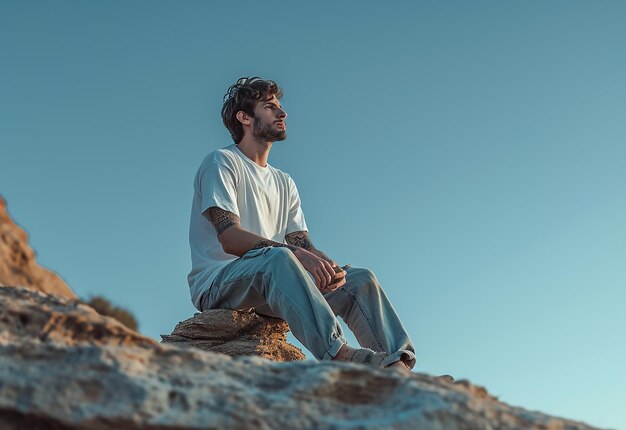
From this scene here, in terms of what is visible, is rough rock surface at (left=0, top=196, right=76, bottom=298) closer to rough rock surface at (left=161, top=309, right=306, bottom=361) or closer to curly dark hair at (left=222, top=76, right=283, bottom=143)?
rough rock surface at (left=161, top=309, right=306, bottom=361)

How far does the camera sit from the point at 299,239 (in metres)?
7.24

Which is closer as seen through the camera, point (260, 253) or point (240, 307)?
point (260, 253)

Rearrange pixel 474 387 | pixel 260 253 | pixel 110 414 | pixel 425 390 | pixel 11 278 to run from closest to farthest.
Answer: pixel 110 414
pixel 425 390
pixel 474 387
pixel 11 278
pixel 260 253

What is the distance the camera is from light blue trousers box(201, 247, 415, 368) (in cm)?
501

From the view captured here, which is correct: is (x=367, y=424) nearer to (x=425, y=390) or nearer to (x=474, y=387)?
(x=425, y=390)

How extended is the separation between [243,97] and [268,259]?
2.30 m

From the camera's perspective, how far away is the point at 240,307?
6156 mm

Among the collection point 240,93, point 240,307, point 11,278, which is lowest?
point 11,278

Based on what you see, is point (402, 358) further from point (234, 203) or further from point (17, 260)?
point (17, 260)

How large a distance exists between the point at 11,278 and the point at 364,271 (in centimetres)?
309

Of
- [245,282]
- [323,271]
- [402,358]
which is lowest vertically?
[402,358]

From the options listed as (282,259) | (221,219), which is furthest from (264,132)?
(282,259)

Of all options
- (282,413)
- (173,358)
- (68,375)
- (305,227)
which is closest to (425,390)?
(282,413)

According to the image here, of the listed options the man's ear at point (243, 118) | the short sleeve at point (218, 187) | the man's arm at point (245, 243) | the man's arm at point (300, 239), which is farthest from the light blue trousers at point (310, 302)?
the man's ear at point (243, 118)
